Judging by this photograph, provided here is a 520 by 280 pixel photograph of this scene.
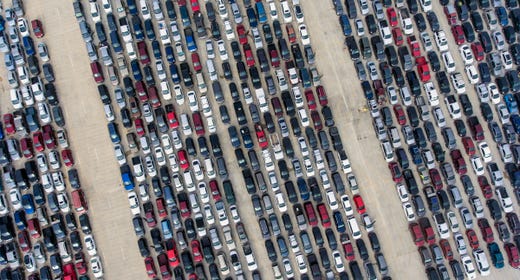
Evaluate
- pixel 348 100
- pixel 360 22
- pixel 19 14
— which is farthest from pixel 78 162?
pixel 360 22

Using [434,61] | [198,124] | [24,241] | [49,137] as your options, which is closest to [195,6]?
[198,124]

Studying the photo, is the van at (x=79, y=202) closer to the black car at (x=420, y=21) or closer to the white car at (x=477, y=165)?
the black car at (x=420, y=21)

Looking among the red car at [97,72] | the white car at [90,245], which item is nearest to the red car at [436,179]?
the white car at [90,245]

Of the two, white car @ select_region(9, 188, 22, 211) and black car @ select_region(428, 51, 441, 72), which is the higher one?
black car @ select_region(428, 51, 441, 72)

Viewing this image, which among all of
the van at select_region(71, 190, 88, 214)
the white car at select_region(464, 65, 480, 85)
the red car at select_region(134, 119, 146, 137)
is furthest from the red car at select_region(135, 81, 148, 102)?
the white car at select_region(464, 65, 480, 85)

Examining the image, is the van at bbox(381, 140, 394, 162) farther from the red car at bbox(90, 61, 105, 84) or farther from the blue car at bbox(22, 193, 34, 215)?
the blue car at bbox(22, 193, 34, 215)

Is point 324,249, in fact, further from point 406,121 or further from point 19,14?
point 19,14

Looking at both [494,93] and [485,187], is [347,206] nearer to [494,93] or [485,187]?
[485,187]
